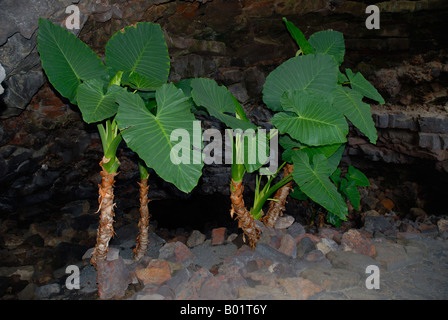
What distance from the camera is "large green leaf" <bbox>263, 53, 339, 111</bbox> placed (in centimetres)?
210

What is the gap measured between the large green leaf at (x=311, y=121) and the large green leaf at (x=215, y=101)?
8.7 inches

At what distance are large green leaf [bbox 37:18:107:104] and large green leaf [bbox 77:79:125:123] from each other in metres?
0.26

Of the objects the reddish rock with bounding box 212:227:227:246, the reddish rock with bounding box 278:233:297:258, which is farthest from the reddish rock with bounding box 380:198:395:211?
the reddish rock with bounding box 212:227:227:246

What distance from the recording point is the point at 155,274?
1812 millimetres

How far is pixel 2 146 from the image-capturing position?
250cm

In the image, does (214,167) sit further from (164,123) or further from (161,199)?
(164,123)

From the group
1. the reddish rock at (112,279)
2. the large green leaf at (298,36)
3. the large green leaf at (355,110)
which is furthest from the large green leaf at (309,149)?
the reddish rock at (112,279)

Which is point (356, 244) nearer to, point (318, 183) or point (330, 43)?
point (318, 183)

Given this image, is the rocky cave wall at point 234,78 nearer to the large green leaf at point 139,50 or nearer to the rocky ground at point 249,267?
the large green leaf at point 139,50

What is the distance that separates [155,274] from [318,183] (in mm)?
1029

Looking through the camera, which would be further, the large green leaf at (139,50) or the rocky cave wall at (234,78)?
the rocky cave wall at (234,78)

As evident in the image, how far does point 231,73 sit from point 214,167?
1018 mm

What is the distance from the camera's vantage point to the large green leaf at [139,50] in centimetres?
203

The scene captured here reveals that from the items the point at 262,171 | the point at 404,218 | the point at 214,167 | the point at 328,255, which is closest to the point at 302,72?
the point at 262,171
